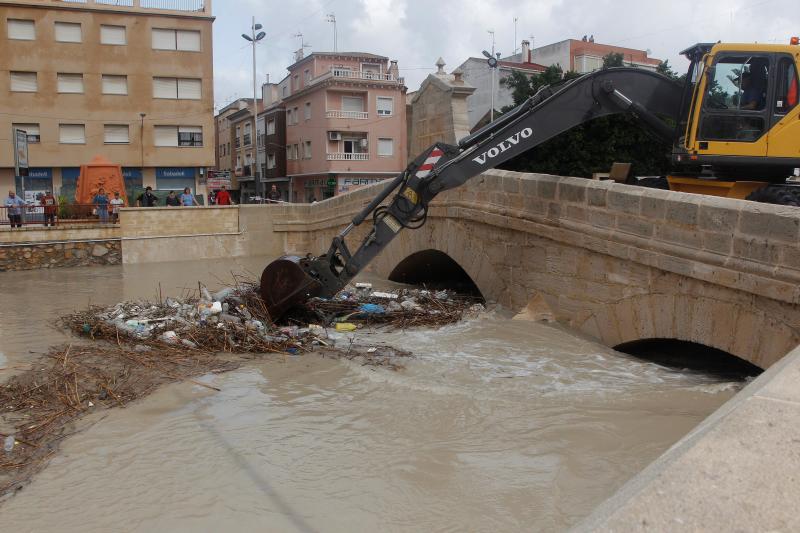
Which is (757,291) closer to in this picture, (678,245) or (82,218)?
(678,245)

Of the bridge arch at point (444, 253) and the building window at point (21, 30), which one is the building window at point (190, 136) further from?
the bridge arch at point (444, 253)

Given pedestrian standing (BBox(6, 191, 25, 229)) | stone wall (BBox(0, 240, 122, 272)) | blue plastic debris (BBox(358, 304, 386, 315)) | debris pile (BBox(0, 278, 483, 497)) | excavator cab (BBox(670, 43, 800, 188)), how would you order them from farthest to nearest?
pedestrian standing (BBox(6, 191, 25, 229)) < stone wall (BBox(0, 240, 122, 272)) < blue plastic debris (BBox(358, 304, 386, 315)) < excavator cab (BBox(670, 43, 800, 188)) < debris pile (BBox(0, 278, 483, 497))

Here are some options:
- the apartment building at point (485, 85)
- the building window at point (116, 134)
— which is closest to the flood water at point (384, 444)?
the building window at point (116, 134)

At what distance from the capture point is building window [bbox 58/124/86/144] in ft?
100

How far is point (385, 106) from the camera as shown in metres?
41.9

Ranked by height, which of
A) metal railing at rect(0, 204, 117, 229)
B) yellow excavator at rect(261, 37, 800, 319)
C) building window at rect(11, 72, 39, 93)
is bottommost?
metal railing at rect(0, 204, 117, 229)

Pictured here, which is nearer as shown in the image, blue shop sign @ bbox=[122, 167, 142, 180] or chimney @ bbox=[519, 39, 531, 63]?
blue shop sign @ bbox=[122, 167, 142, 180]

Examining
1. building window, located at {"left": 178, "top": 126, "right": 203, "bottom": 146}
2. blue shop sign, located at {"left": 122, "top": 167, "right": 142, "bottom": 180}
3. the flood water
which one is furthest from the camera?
building window, located at {"left": 178, "top": 126, "right": 203, "bottom": 146}

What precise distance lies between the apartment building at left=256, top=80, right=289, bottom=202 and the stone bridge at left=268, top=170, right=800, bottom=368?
125 ft

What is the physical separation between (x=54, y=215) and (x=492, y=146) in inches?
520

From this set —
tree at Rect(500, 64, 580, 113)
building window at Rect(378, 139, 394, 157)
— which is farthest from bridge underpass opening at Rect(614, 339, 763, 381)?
building window at Rect(378, 139, 394, 157)

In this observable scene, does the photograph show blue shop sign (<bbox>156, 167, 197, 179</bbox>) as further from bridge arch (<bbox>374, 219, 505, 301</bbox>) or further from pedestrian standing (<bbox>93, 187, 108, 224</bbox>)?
bridge arch (<bbox>374, 219, 505, 301</bbox>)

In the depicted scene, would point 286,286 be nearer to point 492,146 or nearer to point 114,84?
point 492,146

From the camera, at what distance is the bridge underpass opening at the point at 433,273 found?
12297 millimetres
